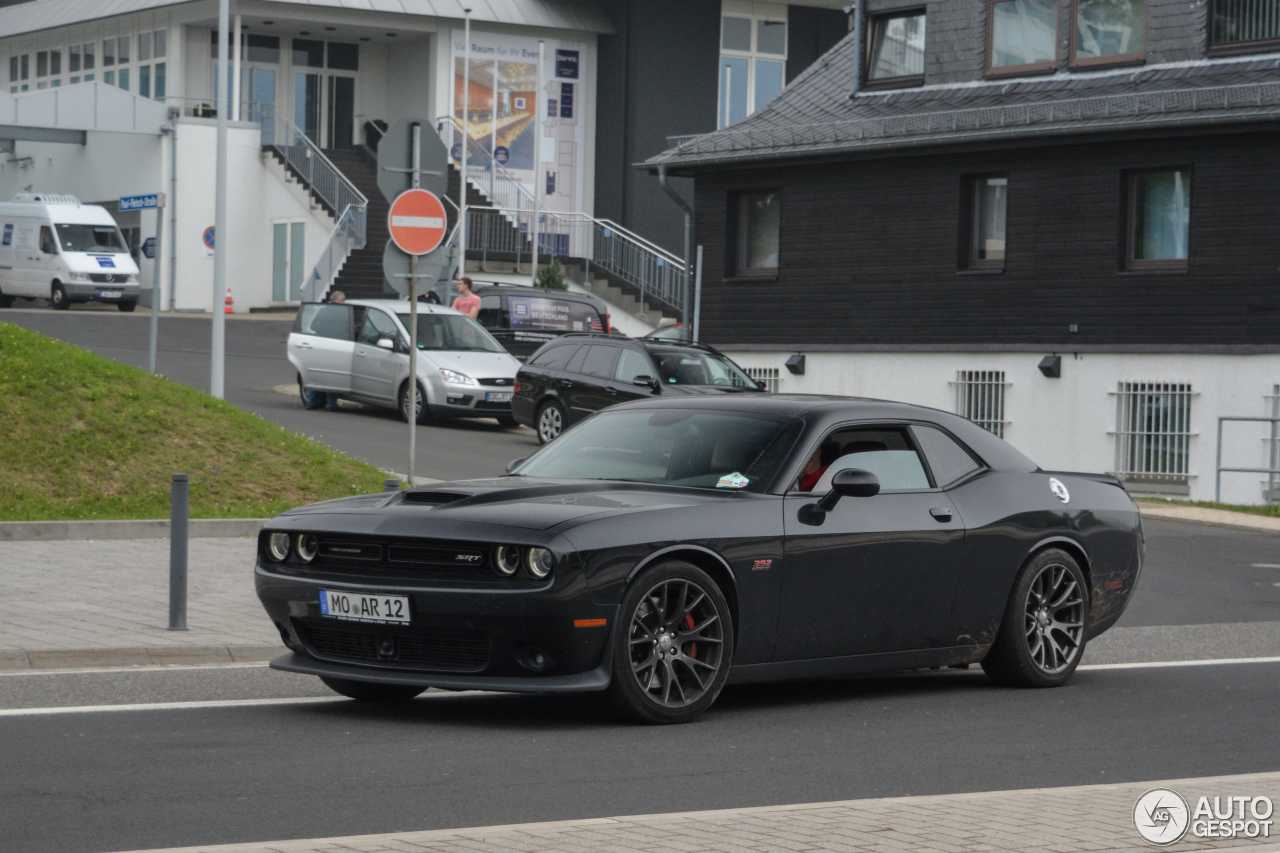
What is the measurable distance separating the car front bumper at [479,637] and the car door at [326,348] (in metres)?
19.9

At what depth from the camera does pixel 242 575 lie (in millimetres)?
12992

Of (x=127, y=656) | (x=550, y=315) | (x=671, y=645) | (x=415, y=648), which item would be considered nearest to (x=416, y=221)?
(x=127, y=656)

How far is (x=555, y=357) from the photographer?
83.3 ft

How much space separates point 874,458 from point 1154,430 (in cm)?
1770

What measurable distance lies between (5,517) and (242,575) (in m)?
2.99

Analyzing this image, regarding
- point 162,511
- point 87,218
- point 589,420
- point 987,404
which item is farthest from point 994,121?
point 87,218

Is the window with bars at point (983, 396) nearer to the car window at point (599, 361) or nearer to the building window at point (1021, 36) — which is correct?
the building window at point (1021, 36)

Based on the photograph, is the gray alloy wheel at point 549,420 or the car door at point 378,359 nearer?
the gray alloy wheel at point 549,420

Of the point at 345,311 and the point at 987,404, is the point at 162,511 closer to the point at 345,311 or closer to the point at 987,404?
the point at 345,311

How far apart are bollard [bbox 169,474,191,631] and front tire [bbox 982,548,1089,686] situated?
447 cm

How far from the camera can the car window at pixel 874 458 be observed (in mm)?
8562

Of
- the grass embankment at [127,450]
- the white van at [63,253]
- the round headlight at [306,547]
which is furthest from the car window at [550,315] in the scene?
the round headlight at [306,547]

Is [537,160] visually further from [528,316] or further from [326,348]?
[326,348]

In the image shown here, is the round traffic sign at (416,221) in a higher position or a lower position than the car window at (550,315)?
higher
